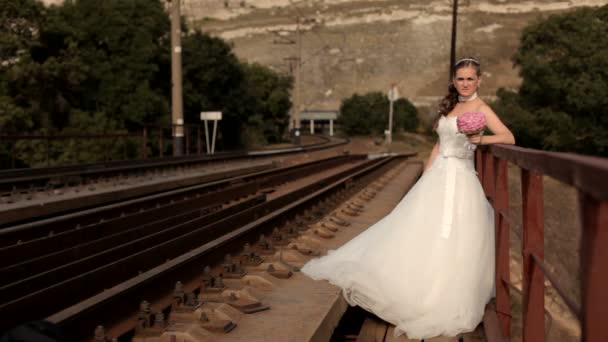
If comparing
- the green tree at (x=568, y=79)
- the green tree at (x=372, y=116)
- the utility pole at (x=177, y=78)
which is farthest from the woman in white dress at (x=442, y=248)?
the green tree at (x=372, y=116)

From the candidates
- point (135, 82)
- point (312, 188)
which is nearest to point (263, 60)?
point (135, 82)

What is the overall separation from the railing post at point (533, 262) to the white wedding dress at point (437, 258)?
1.43 metres

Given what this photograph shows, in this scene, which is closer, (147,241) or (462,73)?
(462,73)

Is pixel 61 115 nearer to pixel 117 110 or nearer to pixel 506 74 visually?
pixel 117 110

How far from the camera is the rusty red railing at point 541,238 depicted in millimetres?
1665

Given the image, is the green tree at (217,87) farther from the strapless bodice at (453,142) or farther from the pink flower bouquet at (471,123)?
the pink flower bouquet at (471,123)

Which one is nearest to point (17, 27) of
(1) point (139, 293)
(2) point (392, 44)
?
(1) point (139, 293)

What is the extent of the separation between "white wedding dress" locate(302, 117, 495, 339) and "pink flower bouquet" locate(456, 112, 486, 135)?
0.27 metres

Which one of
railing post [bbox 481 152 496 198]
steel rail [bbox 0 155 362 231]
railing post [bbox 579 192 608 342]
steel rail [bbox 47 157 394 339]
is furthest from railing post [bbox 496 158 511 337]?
steel rail [bbox 0 155 362 231]

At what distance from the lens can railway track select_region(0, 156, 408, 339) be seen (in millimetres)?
4654

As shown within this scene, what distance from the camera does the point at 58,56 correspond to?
37.6 metres

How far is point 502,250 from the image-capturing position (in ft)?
16.6

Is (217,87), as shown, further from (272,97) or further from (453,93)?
(453,93)

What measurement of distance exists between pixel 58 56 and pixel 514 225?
36.3 meters
